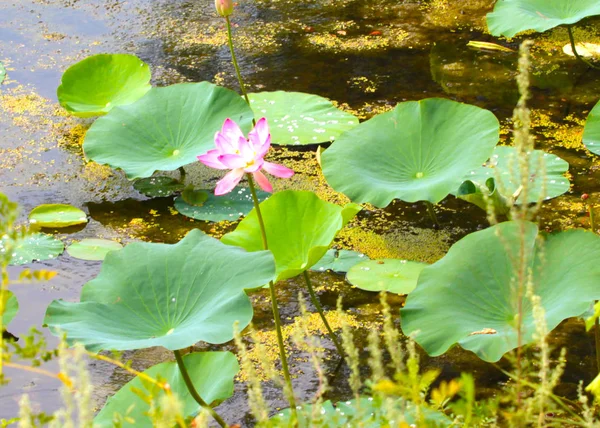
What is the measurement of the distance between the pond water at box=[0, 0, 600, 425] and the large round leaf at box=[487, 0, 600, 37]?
8.4 inches

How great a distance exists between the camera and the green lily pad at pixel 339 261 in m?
2.29

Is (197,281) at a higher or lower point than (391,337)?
higher

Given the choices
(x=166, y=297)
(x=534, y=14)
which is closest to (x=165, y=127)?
(x=166, y=297)

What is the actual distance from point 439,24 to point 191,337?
2506 mm

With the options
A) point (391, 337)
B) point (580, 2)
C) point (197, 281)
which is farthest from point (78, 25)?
point (391, 337)

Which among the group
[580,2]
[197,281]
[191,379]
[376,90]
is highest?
[580,2]

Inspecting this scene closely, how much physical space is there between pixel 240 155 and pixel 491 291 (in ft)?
1.89

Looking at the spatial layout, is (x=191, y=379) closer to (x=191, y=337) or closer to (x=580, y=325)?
(x=191, y=337)

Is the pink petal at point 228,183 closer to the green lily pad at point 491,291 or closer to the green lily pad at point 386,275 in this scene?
the green lily pad at point 491,291

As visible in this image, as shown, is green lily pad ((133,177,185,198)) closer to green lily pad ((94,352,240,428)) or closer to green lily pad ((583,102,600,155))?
green lily pad ((94,352,240,428))

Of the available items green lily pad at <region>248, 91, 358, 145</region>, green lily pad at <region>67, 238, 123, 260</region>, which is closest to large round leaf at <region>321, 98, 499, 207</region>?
green lily pad at <region>248, 91, 358, 145</region>

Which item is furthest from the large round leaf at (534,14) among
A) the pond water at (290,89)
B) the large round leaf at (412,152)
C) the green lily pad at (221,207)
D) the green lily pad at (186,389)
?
the green lily pad at (186,389)

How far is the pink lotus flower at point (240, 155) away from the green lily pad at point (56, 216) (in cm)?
99

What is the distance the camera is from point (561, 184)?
7.83 feet
